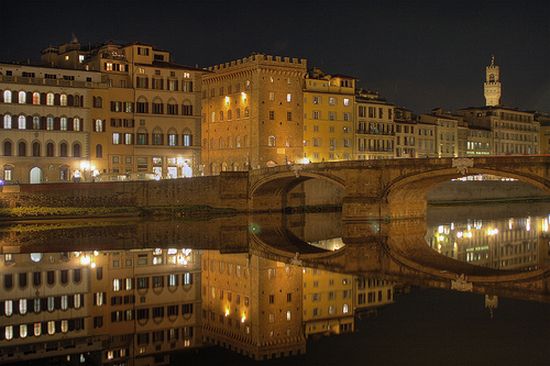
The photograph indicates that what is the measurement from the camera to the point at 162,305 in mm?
28297

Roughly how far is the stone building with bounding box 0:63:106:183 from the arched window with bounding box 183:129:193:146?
36.4 feet

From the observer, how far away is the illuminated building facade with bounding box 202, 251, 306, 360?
2295cm

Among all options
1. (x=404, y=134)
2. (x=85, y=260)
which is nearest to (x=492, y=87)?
(x=404, y=134)

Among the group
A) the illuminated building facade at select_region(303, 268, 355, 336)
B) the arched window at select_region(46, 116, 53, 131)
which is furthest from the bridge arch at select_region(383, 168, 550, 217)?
the arched window at select_region(46, 116, 53, 131)

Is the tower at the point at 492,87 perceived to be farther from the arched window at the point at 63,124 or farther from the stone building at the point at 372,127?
the arched window at the point at 63,124

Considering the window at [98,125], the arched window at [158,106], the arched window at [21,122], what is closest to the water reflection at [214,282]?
the arched window at [21,122]

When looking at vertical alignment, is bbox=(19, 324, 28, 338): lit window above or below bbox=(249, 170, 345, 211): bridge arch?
below

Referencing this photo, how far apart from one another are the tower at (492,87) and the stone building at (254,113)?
9018 centimetres

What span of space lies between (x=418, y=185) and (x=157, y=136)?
34.5m

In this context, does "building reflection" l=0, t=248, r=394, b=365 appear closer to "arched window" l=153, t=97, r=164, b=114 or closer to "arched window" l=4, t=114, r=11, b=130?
"arched window" l=4, t=114, r=11, b=130

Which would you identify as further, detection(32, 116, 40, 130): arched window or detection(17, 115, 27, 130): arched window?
detection(32, 116, 40, 130): arched window

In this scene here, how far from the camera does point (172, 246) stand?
46.3 metres

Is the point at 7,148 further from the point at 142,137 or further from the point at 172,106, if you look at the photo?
the point at 172,106

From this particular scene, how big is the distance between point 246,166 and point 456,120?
48.3 meters
